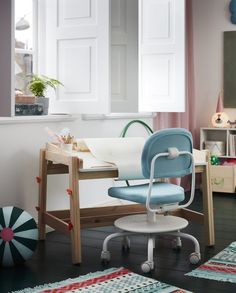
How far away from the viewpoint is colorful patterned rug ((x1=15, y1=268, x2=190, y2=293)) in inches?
106

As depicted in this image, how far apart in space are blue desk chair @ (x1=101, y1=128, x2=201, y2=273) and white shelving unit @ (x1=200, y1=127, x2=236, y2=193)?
2.42 meters

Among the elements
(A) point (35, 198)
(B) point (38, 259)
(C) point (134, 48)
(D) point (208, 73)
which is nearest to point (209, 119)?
(D) point (208, 73)

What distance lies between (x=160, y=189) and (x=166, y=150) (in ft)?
1.18

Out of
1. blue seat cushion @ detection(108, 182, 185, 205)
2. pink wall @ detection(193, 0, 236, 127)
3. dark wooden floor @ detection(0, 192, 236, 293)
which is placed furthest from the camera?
pink wall @ detection(193, 0, 236, 127)

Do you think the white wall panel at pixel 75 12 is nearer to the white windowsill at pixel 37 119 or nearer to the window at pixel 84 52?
the window at pixel 84 52

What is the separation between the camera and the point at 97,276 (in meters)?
2.91

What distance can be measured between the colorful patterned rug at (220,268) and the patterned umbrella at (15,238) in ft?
2.93

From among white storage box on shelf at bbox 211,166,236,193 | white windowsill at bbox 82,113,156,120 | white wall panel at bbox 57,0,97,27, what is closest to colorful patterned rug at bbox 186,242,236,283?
white windowsill at bbox 82,113,156,120

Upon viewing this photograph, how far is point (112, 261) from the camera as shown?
10.5 ft

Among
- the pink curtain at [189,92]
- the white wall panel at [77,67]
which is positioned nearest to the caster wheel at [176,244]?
the white wall panel at [77,67]

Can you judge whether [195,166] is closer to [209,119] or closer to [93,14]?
[93,14]

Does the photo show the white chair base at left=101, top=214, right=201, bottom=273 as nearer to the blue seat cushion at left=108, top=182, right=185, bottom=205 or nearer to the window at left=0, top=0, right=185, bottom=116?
the blue seat cushion at left=108, top=182, right=185, bottom=205

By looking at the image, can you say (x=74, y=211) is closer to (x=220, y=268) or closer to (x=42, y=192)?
(x=42, y=192)

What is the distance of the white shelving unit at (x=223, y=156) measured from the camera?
5.65 metres
